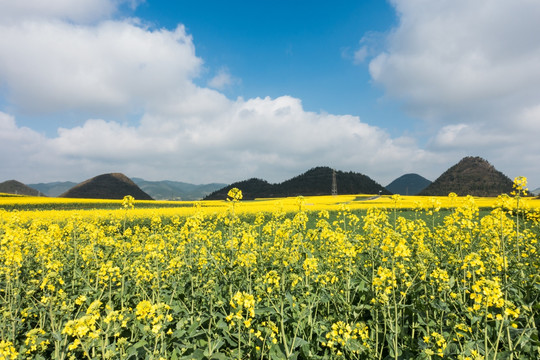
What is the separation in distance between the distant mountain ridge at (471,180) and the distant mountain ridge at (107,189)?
14344 cm

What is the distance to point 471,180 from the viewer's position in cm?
11750

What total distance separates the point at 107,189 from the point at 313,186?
109m

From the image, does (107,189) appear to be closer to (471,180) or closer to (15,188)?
(15,188)

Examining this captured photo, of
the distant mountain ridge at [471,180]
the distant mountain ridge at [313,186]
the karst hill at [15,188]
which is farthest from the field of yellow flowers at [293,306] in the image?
the karst hill at [15,188]

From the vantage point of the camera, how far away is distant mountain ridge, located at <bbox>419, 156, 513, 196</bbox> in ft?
352

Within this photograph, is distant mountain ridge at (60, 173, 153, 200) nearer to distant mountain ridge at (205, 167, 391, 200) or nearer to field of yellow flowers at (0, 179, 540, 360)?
distant mountain ridge at (205, 167, 391, 200)

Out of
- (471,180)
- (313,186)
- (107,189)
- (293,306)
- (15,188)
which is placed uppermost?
(471,180)

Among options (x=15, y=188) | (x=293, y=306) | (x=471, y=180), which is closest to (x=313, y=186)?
(x=471, y=180)

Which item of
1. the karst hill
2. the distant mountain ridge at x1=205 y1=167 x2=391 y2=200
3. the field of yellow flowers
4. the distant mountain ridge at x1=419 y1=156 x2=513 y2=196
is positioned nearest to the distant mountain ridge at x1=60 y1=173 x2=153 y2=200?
the karst hill

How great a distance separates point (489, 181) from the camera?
113 m

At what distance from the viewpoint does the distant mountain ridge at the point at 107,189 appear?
429ft

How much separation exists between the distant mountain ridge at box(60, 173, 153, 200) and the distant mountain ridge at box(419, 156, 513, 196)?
143441 millimetres

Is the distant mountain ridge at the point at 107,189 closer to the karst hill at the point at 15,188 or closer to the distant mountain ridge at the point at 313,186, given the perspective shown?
the karst hill at the point at 15,188

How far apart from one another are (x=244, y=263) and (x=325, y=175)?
4754 inches
